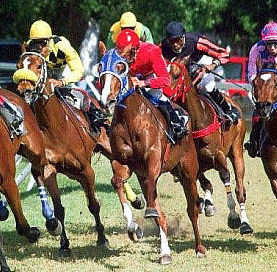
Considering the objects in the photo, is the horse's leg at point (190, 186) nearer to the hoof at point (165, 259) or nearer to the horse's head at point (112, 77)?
the hoof at point (165, 259)

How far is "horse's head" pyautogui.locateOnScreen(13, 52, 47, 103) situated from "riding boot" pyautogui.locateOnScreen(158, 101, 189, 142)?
4.07 feet

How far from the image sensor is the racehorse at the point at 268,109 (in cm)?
931

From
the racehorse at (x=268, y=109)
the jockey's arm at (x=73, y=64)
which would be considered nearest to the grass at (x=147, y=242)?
the racehorse at (x=268, y=109)

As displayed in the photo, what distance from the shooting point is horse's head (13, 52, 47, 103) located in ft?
30.6

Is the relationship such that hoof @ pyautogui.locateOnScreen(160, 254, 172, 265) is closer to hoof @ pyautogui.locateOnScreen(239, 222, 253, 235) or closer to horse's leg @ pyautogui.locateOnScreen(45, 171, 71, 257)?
horse's leg @ pyautogui.locateOnScreen(45, 171, 71, 257)

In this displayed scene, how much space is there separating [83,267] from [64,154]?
1.40m

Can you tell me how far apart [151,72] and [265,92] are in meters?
1.16

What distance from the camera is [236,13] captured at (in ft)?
106

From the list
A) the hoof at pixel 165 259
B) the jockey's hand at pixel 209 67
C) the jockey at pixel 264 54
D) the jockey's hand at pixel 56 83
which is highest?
the jockey at pixel 264 54

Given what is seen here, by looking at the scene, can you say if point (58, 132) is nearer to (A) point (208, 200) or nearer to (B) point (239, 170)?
(A) point (208, 200)

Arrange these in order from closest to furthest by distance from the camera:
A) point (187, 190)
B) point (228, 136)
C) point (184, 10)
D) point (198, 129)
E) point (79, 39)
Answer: point (187, 190), point (198, 129), point (228, 136), point (184, 10), point (79, 39)

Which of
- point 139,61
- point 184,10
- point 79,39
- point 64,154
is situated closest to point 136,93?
point 139,61

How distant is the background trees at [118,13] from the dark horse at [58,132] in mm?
14852

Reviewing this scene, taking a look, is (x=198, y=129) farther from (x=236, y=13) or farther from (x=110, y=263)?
(x=236, y=13)
